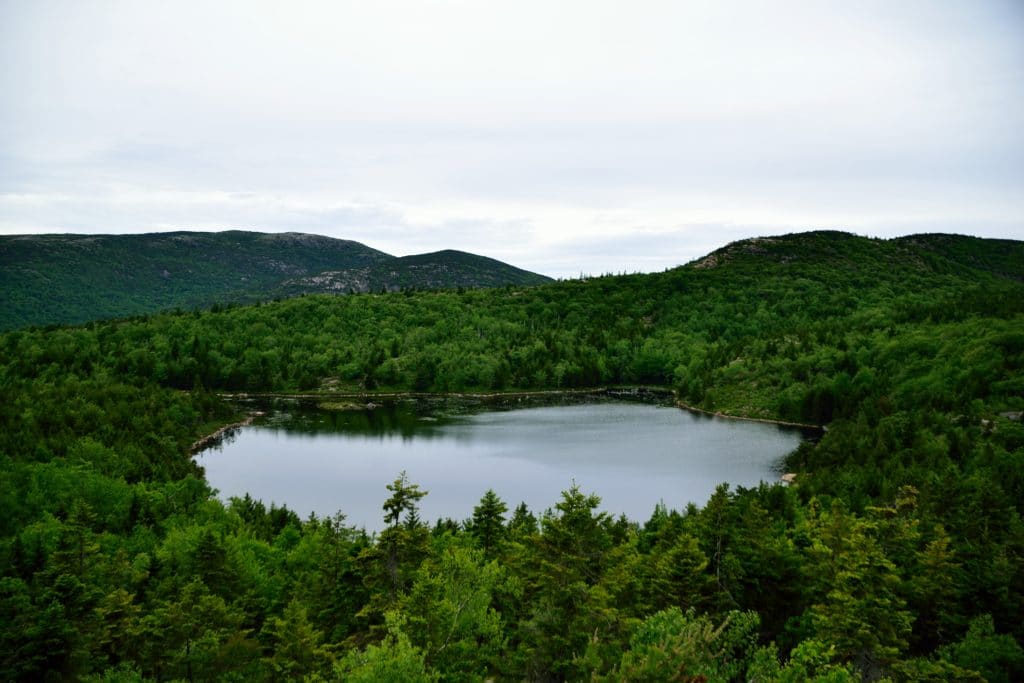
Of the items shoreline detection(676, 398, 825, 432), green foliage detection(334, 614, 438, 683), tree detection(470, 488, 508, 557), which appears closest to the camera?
green foliage detection(334, 614, 438, 683)

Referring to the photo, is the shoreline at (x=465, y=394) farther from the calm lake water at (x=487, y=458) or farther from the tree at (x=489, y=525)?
the tree at (x=489, y=525)

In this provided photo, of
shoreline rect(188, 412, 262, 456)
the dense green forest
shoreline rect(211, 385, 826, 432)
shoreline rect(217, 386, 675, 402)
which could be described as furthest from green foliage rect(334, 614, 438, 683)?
shoreline rect(217, 386, 675, 402)

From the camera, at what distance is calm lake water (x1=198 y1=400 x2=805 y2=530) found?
238 ft

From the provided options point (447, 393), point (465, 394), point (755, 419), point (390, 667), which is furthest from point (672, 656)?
point (447, 393)

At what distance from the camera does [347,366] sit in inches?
7111

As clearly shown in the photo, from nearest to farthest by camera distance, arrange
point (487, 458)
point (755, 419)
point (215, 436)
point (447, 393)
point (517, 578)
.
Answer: point (517, 578)
point (487, 458)
point (215, 436)
point (755, 419)
point (447, 393)

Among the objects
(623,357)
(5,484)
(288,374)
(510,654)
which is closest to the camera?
(510,654)

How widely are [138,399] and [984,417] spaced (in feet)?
355

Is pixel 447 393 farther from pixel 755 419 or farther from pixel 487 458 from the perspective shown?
pixel 487 458

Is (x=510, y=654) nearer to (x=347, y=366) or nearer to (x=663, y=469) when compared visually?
(x=663, y=469)

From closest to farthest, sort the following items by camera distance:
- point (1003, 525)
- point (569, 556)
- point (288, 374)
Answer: point (569, 556), point (1003, 525), point (288, 374)

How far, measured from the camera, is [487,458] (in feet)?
304

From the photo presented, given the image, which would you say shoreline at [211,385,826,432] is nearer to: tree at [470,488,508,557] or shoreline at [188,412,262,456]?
shoreline at [188,412,262,456]

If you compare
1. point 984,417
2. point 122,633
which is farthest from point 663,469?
point 122,633
